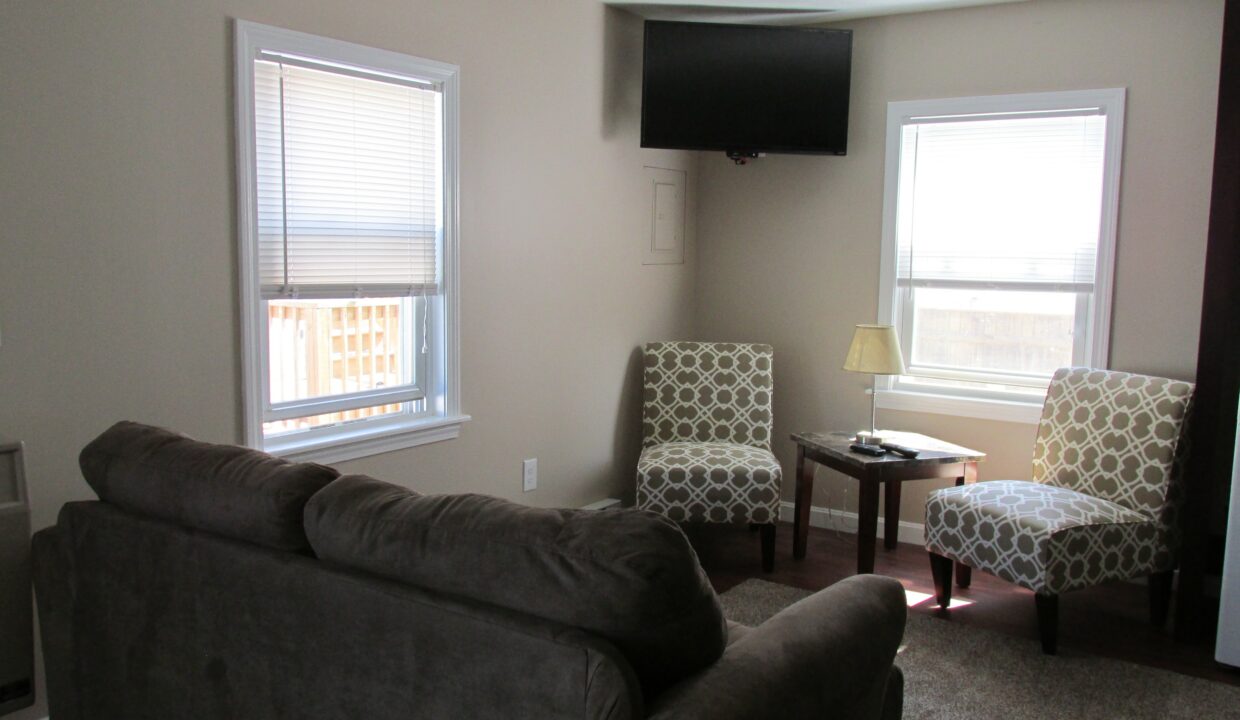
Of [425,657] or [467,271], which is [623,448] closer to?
[467,271]

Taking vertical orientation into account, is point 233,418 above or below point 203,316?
below

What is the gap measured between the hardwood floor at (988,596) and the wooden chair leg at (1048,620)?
0.10 metres

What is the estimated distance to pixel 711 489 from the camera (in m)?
4.10

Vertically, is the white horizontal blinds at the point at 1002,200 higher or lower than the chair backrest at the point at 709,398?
higher

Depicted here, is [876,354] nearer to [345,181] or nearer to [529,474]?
[529,474]

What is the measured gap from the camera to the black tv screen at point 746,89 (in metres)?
4.37

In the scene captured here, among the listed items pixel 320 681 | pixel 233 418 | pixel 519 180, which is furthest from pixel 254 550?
pixel 519 180

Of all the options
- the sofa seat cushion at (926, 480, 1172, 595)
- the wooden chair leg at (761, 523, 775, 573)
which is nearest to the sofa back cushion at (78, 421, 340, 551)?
the sofa seat cushion at (926, 480, 1172, 595)

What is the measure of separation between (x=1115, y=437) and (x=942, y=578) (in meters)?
0.83

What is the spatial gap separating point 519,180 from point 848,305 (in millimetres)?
1697

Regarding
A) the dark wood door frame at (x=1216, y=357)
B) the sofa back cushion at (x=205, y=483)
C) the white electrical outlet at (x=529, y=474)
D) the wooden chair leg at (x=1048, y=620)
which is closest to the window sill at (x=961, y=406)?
the dark wood door frame at (x=1216, y=357)

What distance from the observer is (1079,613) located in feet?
12.3

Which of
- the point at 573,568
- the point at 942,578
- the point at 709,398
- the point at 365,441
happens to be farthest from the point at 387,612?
the point at 709,398

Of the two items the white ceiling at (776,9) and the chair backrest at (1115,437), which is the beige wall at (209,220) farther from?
the chair backrest at (1115,437)
